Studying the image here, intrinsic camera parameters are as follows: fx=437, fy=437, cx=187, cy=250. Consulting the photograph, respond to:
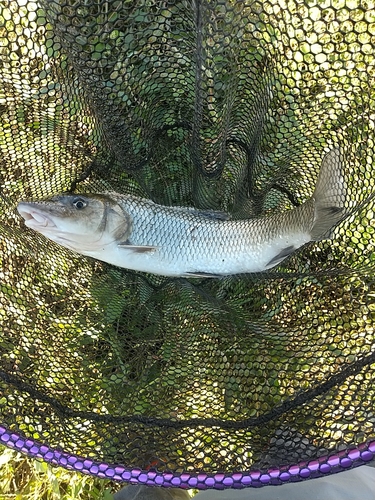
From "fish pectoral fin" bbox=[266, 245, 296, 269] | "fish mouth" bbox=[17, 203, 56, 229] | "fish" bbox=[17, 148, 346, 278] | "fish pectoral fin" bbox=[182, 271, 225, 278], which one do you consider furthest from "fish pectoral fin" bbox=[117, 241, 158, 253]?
"fish pectoral fin" bbox=[266, 245, 296, 269]

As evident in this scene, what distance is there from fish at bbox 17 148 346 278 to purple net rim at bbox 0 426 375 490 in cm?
75

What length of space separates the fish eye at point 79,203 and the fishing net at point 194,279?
0.24 m

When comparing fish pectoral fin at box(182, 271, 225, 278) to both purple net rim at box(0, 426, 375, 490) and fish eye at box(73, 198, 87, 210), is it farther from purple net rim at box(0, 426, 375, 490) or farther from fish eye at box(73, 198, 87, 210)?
purple net rim at box(0, 426, 375, 490)

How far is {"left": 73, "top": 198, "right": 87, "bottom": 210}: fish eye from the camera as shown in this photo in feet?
5.46

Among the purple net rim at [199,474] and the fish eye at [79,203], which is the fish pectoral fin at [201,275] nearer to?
the fish eye at [79,203]

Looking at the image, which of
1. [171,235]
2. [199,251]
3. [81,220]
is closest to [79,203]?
[81,220]

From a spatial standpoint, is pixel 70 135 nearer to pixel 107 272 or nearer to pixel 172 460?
pixel 107 272

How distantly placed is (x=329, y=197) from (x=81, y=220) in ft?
3.00

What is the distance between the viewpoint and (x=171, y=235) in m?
1.70

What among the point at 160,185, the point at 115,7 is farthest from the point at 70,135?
the point at 115,7

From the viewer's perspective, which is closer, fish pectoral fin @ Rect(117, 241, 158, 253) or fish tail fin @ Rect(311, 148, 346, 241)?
fish tail fin @ Rect(311, 148, 346, 241)

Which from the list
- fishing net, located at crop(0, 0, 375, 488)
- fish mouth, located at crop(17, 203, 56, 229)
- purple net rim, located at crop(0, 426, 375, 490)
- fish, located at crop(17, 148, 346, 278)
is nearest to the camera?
purple net rim, located at crop(0, 426, 375, 490)

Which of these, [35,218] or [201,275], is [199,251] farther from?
[35,218]

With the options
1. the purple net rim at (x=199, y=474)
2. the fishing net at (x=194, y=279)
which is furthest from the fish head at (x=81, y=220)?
the purple net rim at (x=199, y=474)
